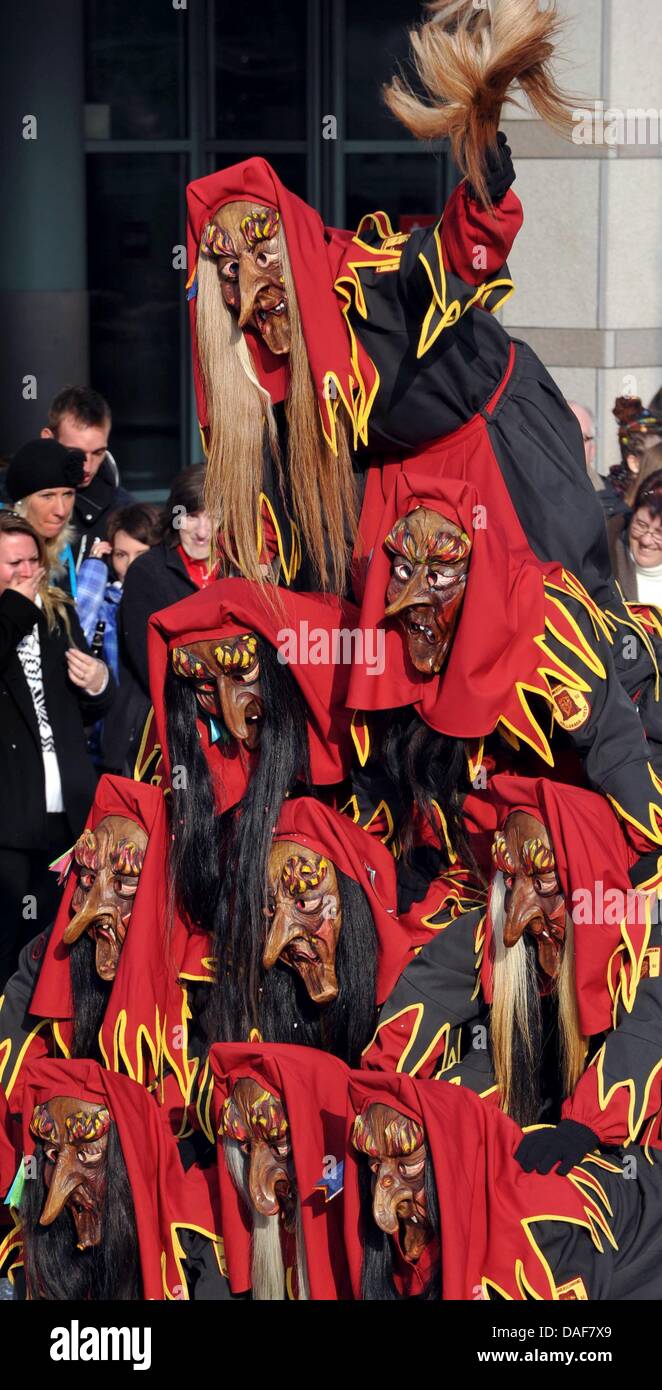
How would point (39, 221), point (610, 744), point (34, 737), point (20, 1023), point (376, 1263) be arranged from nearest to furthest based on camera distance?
point (376, 1263), point (610, 744), point (20, 1023), point (34, 737), point (39, 221)

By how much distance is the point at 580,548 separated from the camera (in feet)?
10.9

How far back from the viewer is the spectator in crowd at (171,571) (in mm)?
4848

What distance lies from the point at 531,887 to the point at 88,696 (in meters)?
1.92

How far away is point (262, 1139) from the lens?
3.07 m

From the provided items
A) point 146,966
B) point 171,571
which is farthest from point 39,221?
point 146,966

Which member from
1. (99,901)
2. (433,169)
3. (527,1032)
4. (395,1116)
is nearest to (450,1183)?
(395,1116)

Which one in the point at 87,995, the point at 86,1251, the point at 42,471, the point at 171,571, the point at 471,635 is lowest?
the point at 86,1251

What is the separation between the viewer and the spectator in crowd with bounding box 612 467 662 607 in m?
4.73

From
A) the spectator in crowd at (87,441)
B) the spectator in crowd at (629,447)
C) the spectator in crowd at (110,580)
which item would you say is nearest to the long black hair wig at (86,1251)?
the spectator in crowd at (110,580)

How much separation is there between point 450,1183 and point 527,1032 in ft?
1.19

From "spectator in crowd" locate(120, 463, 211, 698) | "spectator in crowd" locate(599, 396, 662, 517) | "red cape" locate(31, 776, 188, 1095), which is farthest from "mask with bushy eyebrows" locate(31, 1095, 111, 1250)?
"spectator in crowd" locate(599, 396, 662, 517)

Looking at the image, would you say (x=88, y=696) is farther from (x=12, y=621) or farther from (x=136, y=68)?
(x=136, y=68)

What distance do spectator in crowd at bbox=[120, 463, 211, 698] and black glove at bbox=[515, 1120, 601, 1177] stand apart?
2033 mm

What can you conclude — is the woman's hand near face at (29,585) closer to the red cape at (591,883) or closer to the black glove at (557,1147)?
the red cape at (591,883)
